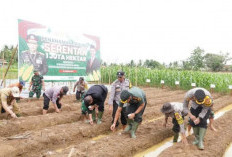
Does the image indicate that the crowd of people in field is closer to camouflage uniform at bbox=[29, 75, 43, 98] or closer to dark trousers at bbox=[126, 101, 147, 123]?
dark trousers at bbox=[126, 101, 147, 123]

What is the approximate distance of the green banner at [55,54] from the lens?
8.65 m

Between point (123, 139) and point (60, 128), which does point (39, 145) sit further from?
point (123, 139)

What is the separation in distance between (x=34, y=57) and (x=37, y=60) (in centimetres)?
19

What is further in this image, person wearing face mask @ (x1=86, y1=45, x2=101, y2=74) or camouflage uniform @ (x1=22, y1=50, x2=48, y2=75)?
person wearing face mask @ (x1=86, y1=45, x2=101, y2=74)

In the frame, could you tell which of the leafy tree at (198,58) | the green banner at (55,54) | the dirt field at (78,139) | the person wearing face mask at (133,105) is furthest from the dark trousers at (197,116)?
the leafy tree at (198,58)

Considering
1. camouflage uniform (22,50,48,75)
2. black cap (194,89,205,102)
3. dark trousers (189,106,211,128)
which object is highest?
Result: camouflage uniform (22,50,48,75)

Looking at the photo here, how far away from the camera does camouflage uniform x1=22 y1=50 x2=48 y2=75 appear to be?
8.65 m

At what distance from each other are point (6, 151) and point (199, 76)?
13800mm

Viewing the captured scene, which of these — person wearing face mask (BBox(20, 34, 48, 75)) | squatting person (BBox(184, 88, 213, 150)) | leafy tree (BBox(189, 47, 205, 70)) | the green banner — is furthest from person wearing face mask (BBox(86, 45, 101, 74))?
leafy tree (BBox(189, 47, 205, 70))

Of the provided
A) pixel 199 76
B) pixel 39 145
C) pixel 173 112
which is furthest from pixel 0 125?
pixel 199 76

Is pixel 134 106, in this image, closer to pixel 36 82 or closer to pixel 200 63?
pixel 36 82

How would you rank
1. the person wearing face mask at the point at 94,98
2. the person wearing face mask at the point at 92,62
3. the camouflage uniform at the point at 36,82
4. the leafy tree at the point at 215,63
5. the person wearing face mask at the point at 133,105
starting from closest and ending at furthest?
the person wearing face mask at the point at 133,105, the person wearing face mask at the point at 94,98, the camouflage uniform at the point at 36,82, the person wearing face mask at the point at 92,62, the leafy tree at the point at 215,63

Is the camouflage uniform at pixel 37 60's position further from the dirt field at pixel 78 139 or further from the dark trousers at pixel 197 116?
the dark trousers at pixel 197 116

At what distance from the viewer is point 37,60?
915 cm
